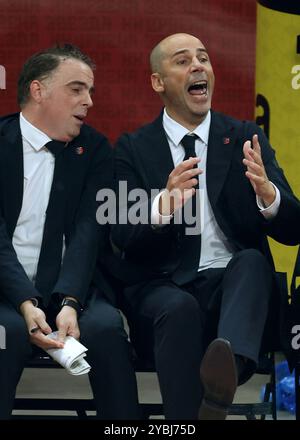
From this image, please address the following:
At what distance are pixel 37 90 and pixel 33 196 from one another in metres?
0.40

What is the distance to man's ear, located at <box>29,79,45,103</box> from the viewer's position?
4.77 metres

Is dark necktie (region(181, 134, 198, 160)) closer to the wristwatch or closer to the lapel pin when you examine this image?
the lapel pin

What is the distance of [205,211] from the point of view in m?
4.69

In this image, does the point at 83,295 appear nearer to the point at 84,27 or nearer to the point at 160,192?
the point at 160,192

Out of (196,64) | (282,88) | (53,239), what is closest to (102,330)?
(53,239)

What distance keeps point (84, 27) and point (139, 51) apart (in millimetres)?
277

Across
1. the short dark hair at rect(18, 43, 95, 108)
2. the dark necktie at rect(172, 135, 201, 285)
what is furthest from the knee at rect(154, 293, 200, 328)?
the short dark hair at rect(18, 43, 95, 108)

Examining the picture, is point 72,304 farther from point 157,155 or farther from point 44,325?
point 157,155

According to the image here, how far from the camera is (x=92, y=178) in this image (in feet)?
15.5
